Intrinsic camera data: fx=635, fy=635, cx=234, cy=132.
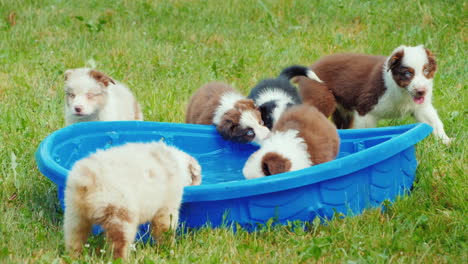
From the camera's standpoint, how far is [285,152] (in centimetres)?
493

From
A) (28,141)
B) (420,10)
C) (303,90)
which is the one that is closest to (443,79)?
(303,90)

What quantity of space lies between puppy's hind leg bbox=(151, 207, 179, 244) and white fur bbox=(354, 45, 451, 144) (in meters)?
3.00

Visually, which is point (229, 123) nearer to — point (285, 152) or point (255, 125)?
point (255, 125)

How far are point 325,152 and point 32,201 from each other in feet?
7.74

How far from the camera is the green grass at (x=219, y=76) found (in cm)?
415

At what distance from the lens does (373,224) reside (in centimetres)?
453

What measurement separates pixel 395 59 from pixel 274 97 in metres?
1.26

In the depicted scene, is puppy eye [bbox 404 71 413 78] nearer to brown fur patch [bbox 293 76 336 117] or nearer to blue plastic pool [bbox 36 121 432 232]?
blue plastic pool [bbox 36 121 432 232]

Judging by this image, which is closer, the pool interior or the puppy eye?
the pool interior

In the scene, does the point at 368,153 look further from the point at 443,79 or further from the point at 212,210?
the point at 443,79

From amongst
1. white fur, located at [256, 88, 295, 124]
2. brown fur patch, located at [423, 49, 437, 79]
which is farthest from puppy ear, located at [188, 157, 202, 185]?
brown fur patch, located at [423, 49, 437, 79]

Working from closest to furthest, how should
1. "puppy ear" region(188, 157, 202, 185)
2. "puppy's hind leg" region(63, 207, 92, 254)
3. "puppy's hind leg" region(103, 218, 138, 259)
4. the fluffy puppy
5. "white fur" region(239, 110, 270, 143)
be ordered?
"puppy's hind leg" region(103, 218, 138, 259) → "puppy's hind leg" region(63, 207, 92, 254) → "puppy ear" region(188, 157, 202, 185) → "white fur" region(239, 110, 270, 143) → the fluffy puppy

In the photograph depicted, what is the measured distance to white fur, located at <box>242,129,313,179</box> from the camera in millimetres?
4902

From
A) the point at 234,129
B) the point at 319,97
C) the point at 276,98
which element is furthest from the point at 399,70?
the point at 234,129
